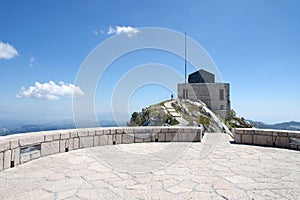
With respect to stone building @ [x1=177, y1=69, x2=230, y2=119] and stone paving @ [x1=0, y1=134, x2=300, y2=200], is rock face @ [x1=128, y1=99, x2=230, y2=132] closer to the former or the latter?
stone building @ [x1=177, y1=69, x2=230, y2=119]

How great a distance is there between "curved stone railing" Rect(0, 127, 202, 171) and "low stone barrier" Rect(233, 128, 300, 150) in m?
1.64

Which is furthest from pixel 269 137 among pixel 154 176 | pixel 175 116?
pixel 175 116

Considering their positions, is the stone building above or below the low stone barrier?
above

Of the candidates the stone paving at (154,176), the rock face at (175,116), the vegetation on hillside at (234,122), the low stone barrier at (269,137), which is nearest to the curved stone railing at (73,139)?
the stone paving at (154,176)

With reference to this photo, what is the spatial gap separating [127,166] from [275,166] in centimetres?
328

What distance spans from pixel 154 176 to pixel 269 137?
5.45 m

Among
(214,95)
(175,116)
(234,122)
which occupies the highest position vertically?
(214,95)

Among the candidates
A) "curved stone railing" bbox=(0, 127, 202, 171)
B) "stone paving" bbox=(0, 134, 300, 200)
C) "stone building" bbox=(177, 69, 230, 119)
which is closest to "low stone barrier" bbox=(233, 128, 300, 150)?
"stone paving" bbox=(0, 134, 300, 200)

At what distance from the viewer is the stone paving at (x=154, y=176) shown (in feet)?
10.3

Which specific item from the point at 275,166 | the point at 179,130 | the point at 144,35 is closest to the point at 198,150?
the point at 179,130

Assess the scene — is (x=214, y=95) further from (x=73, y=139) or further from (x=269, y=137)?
(x=73, y=139)

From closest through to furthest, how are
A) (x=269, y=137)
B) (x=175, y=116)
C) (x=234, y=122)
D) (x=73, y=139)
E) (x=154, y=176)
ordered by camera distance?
(x=154, y=176), (x=73, y=139), (x=269, y=137), (x=175, y=116), (x=234, y=122)

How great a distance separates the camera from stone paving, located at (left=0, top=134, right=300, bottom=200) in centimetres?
313

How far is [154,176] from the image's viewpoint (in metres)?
3.93
